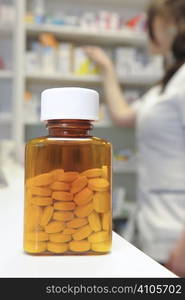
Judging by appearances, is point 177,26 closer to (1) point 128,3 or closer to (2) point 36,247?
(2) point 36,247

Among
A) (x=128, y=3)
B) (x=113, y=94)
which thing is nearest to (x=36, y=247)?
(x=113, y=94)

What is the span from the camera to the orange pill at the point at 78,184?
36 cm

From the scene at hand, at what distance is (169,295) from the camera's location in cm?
30

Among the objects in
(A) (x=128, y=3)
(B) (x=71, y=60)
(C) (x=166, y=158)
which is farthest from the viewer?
(A) (x=128, y=3)

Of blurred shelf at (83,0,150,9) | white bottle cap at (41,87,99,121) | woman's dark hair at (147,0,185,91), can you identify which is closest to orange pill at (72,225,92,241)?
white bottle cap at (41,87,99,121)

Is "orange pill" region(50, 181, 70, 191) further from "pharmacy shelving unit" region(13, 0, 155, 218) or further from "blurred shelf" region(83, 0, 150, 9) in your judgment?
"blurred shelf" region(83, 0, 150, 9)

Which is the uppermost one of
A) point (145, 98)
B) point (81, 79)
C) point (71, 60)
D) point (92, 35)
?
point (92, 35)

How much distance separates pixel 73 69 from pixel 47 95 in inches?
72.8

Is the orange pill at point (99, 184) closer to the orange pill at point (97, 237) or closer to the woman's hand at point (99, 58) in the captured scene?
the orange pill at point (97, 237)

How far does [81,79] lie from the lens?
219cm

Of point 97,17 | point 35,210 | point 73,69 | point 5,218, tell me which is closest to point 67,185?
point 35,210

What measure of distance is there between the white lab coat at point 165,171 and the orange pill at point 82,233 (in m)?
0.77

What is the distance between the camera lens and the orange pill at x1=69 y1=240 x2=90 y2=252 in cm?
37

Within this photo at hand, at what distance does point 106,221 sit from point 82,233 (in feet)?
0.09
